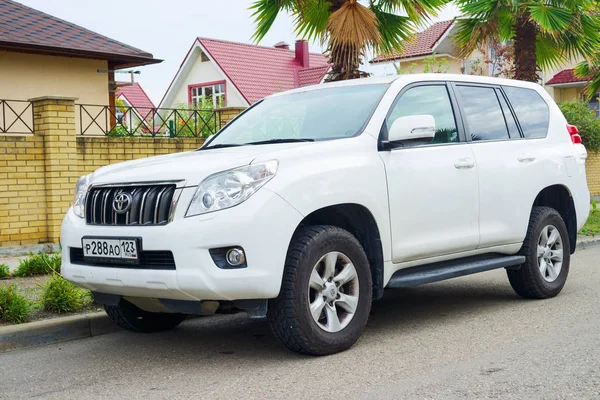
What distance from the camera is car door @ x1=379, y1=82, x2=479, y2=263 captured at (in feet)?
19.4

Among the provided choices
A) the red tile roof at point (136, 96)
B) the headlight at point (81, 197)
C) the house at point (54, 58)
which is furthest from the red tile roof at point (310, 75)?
the headlight at point (81, 197)

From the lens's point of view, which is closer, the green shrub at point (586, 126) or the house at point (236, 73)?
the green shrub at point (586, 126)

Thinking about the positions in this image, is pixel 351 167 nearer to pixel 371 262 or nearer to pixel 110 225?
pixel 371 262

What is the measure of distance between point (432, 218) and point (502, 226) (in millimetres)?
966

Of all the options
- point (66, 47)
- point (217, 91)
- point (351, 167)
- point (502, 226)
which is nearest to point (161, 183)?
point (351, 167)

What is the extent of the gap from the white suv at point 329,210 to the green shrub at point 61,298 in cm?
55

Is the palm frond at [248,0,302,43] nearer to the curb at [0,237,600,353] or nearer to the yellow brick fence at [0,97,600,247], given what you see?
the yellow brick fence at [0,97,600,247]

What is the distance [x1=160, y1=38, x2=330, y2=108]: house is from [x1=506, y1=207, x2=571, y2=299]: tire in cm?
2762

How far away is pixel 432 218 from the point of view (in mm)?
6125

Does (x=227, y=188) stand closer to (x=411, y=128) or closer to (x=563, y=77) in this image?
(x=411, y=128)

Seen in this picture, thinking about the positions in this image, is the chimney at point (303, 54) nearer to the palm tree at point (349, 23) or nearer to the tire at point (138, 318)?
the palm tree at point (349, 23)

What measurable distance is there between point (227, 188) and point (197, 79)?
112 feet

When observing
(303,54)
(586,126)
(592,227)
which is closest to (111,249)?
(592,227)

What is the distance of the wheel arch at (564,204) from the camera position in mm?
7684
